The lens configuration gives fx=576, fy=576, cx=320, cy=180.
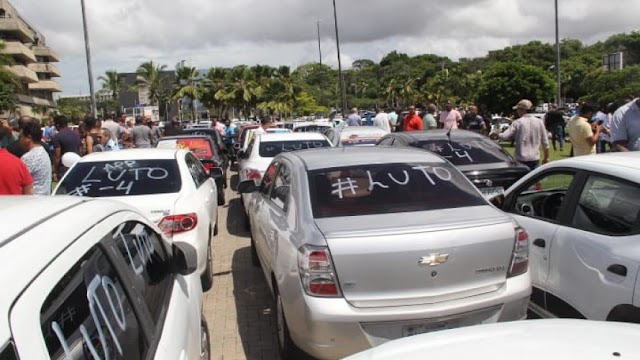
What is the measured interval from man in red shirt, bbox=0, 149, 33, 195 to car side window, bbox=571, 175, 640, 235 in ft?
16.0

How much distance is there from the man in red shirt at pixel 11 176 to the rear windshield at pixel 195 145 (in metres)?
6.64

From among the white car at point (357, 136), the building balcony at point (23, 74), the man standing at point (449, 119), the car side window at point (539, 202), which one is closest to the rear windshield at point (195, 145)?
the white car at point (357, 136)

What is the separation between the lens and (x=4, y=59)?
40094 mm

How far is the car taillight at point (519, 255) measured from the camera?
3730 millimetres

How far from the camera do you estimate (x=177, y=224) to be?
5.46 m

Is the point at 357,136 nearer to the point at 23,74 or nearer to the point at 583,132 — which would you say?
the point at 583,132

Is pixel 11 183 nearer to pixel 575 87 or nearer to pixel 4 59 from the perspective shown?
pixel 4 59

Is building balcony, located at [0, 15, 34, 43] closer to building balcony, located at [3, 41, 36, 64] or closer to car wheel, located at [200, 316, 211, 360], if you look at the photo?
building balcony, located at [3, 41, 36, 64]

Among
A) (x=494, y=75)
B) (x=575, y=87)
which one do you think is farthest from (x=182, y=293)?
(x=575, y=87)

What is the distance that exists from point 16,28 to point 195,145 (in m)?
65.0

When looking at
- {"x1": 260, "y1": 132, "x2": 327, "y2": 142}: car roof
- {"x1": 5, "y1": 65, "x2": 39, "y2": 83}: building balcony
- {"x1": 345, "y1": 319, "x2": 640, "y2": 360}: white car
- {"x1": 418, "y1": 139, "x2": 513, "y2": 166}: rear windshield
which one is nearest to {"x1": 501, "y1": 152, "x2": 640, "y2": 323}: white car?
{"x1": 345, "y1": 319, "x2": 640, "y2": 360}: white car

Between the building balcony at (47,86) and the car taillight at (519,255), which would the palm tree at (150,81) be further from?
the car taillight at (519,255)

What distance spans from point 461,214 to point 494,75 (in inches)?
1266

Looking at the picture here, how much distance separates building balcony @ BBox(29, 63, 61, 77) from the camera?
77.4 meters
